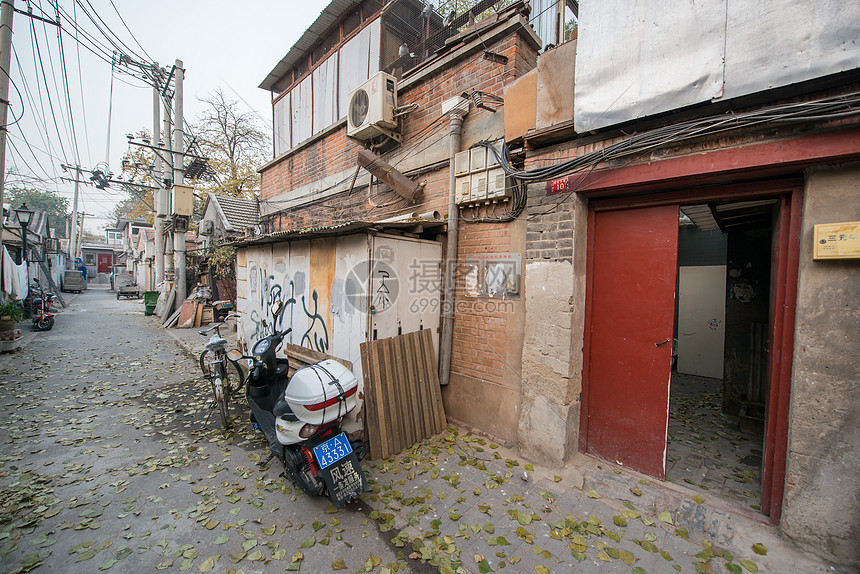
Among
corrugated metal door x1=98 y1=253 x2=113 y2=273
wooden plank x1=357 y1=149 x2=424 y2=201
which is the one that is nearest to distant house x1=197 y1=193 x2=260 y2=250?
wooden plank x1=357 y1=149 x2=424 y2=201

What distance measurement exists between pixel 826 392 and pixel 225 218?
13706 millimetres

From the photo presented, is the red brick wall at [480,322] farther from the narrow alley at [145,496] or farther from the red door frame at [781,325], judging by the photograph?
the red door frame at [781,325]

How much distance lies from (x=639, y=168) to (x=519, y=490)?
3.15 meters

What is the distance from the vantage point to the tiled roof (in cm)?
1144

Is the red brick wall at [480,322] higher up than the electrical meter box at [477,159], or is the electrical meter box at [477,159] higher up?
the electrical meter box at [477,159]

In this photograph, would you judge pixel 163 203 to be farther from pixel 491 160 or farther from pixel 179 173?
pixel 491 160

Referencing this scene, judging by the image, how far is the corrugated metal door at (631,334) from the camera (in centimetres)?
317

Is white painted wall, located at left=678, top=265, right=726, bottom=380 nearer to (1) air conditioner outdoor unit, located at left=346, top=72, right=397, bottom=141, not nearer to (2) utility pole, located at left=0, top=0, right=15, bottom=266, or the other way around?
(1) air conditioner outdoor unit, located at left=346, top=72, right=397, bottom=141

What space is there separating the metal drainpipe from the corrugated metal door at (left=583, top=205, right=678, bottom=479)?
1.62 m

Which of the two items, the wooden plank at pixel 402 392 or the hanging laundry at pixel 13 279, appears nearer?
the wooden plank at pixel 402 392

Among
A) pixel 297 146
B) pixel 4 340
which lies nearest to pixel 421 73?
pixel 297 146

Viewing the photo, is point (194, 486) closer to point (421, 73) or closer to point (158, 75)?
point (421, 73)

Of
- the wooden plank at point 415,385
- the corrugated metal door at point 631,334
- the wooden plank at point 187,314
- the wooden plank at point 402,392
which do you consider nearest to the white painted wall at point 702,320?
the corrugated metal door at point 631,334

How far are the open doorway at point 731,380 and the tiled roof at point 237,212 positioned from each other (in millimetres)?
12111
